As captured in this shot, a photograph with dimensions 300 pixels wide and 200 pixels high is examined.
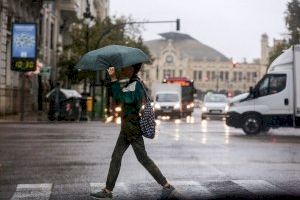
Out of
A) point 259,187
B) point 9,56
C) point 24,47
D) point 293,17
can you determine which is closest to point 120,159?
point 259,187

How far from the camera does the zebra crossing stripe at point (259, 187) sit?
8992mm

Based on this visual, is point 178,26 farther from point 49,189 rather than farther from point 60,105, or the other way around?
point 49,189

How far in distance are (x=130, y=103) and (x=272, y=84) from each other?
48.9 feet

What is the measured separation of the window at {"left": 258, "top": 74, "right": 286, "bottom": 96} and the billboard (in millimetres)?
13390

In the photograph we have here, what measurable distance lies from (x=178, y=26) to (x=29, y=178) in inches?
1312

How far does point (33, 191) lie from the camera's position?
9.08 m

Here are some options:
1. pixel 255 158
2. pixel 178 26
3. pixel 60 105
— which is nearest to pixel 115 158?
pixel 255 158

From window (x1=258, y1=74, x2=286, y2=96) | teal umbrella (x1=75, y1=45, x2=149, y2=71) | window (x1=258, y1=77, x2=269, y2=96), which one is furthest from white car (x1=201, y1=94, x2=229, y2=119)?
teal umbrella (x1=75, y1=45, x2=149, y2=71)

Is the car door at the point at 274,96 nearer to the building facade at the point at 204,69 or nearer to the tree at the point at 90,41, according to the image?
the tree at the point at 90,41

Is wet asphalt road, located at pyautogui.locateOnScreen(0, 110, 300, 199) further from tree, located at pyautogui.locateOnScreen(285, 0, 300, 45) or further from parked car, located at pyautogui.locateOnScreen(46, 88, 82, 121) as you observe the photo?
tree, located at pyautogui.locateOnScreen(285, 0, 300, 45)

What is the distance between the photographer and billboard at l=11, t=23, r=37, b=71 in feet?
106

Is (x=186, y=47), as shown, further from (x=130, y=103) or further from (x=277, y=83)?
(x=130, y=103)

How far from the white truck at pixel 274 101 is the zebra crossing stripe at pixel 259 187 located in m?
12.7

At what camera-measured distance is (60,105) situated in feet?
→ 109
